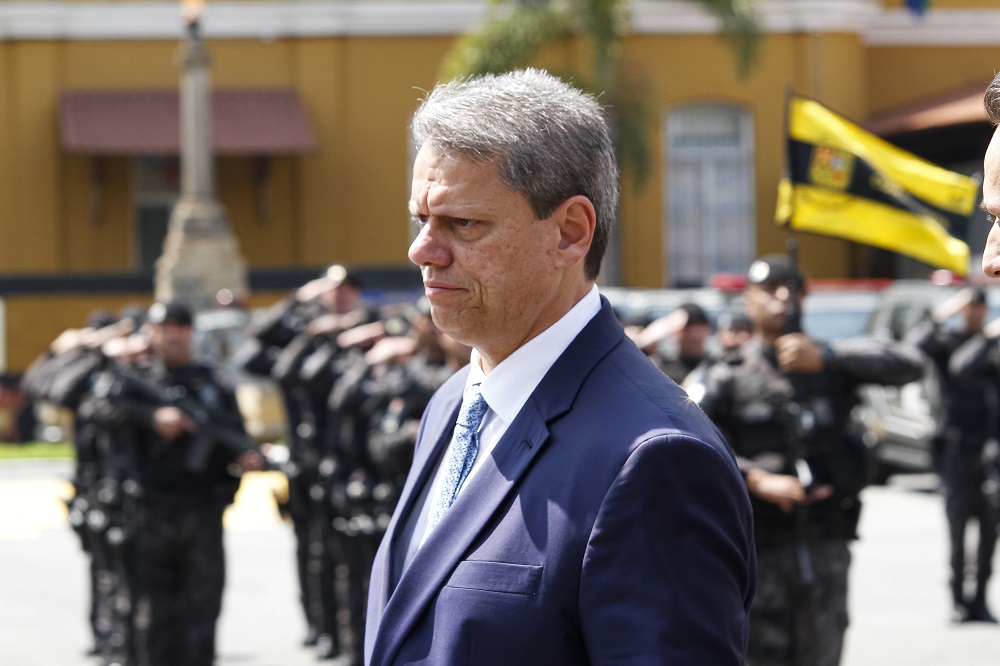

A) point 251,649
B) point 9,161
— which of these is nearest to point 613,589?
point 251,649

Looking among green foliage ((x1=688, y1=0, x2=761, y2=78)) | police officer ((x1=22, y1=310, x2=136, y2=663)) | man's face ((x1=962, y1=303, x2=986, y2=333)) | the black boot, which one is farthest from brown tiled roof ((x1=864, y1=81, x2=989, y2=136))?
police officer ((x1=22, y1=310, x2=136, y2=663))

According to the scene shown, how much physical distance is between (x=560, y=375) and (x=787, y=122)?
19.0 feet

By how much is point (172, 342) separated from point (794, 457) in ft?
11.3

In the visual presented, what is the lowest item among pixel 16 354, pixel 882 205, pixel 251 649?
pixel 16 354

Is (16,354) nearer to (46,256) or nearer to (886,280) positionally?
(46,256)

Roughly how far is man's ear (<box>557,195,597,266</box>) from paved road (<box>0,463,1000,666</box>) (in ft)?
22.2

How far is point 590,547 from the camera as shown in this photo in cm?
235

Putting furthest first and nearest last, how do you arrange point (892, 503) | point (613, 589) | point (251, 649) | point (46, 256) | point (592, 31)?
point (46, 256) → point (592, 31) → point (892, 503) → point (251, 649) → point (613, 589)

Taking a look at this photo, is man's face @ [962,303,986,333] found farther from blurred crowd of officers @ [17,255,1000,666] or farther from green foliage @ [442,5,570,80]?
green foliage @ [442,5,570,80]

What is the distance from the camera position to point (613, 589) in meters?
2.32

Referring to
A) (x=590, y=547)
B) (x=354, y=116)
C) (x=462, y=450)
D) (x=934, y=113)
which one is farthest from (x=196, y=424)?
Answer: (x=934, y=113)

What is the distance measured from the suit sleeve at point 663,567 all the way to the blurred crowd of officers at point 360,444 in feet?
14.0

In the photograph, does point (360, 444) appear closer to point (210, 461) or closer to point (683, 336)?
point (210, 461)

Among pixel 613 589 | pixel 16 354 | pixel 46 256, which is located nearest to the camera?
pixel 613 589
